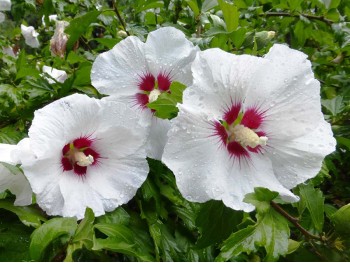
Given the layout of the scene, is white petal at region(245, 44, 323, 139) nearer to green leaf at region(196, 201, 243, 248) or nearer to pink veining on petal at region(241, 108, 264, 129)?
pink veining on petal at region(241, 108, 264, 129)

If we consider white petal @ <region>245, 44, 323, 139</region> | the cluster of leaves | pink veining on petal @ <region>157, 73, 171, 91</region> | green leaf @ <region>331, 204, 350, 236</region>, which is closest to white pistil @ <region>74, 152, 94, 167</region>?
the cluster of leaves

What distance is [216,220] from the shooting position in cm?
77

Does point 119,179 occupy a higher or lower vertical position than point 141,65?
lower

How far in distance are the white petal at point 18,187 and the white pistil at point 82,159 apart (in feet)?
0.34

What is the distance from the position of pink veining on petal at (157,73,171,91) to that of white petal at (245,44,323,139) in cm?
20

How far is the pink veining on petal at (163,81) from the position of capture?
904 millimetres

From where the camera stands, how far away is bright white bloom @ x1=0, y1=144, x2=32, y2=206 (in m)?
0.74

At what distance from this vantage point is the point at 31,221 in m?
0.75

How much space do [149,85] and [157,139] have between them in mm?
136

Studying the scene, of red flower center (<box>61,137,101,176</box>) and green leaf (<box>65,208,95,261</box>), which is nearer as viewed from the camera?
green leaf (<box>65,208,95,261</box>)

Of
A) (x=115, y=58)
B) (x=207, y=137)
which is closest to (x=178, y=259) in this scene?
(x=207, y=137)

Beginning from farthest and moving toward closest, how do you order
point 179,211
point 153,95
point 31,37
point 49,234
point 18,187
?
point 31,37
point 179,211
point 153,95
point 18,187
point 49,234

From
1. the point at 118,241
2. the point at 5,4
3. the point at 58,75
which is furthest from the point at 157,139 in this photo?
the point at 5,4

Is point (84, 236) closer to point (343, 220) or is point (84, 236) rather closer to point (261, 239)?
point (261, 239)
